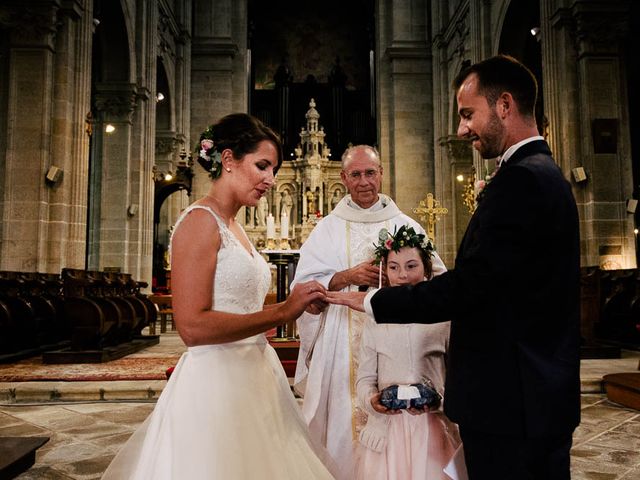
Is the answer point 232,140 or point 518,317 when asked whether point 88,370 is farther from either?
point 518,317

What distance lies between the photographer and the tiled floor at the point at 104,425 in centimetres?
324

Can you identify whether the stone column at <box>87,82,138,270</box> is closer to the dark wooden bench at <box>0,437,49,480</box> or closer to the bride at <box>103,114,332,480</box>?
the dark wooden bench at <box>0,437,49,480</box>

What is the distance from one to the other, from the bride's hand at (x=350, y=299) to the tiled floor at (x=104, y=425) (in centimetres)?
193

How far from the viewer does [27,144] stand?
29.1 feet

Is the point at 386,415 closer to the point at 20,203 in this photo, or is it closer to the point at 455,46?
the point at 20,203

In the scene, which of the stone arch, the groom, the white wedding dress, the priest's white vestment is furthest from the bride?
the stone arch

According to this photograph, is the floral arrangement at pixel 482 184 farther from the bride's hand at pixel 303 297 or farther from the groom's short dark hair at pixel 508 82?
the bride's hand at pixel 303 297

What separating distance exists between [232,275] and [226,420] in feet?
1.59

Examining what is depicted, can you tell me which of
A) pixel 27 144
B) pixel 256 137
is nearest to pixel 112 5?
pixel 27 144

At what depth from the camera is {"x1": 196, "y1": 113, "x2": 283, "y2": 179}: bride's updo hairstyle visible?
7.04 ft

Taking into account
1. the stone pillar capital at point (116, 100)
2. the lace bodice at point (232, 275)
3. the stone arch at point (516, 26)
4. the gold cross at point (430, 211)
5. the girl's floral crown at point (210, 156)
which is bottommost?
the lace bodice at point (232, 275)

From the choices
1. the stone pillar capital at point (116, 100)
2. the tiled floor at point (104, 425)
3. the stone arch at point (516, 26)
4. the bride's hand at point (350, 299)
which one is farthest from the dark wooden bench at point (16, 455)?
the stone arch at point (516, 26)

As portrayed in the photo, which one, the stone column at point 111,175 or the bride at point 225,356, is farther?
the stone column at point 111,175

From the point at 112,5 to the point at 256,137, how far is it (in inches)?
474
